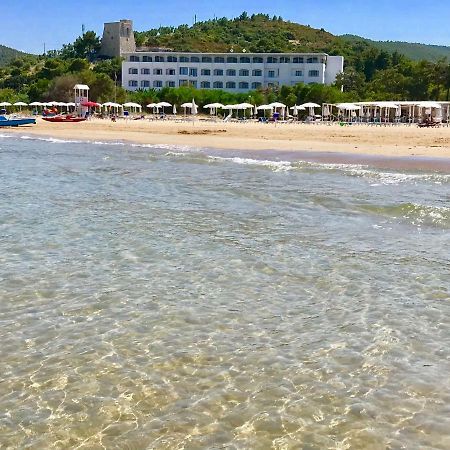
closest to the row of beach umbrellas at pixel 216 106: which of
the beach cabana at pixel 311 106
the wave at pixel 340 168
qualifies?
the beach cabana at pixel 311 106

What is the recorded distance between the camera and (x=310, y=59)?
96.2 meters

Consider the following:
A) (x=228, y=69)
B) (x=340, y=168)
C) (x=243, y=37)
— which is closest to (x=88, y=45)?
(x=243, y=37)

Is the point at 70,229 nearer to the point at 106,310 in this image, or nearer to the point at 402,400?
the point at 106,310

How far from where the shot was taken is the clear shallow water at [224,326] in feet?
16.1

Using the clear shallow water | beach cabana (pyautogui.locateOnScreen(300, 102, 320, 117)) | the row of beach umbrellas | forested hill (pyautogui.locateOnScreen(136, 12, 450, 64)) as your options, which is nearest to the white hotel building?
the row of beach umbrellas

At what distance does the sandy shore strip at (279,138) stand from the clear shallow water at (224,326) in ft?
60.5

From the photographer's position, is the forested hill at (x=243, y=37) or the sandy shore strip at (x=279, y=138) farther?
the forested hill at (x=243, y=37)

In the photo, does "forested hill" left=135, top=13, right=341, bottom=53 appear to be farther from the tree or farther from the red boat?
the red boat

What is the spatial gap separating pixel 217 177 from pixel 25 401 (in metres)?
15.5

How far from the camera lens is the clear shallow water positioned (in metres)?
4.90

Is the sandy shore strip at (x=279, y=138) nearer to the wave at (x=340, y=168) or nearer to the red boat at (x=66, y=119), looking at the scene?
the red boat at (x=66, y=119)

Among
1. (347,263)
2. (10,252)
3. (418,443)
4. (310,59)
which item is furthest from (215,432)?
(310,59)

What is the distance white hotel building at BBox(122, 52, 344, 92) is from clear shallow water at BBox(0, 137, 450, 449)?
3390 inches

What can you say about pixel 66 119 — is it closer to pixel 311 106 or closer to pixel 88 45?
pixel 311 106
